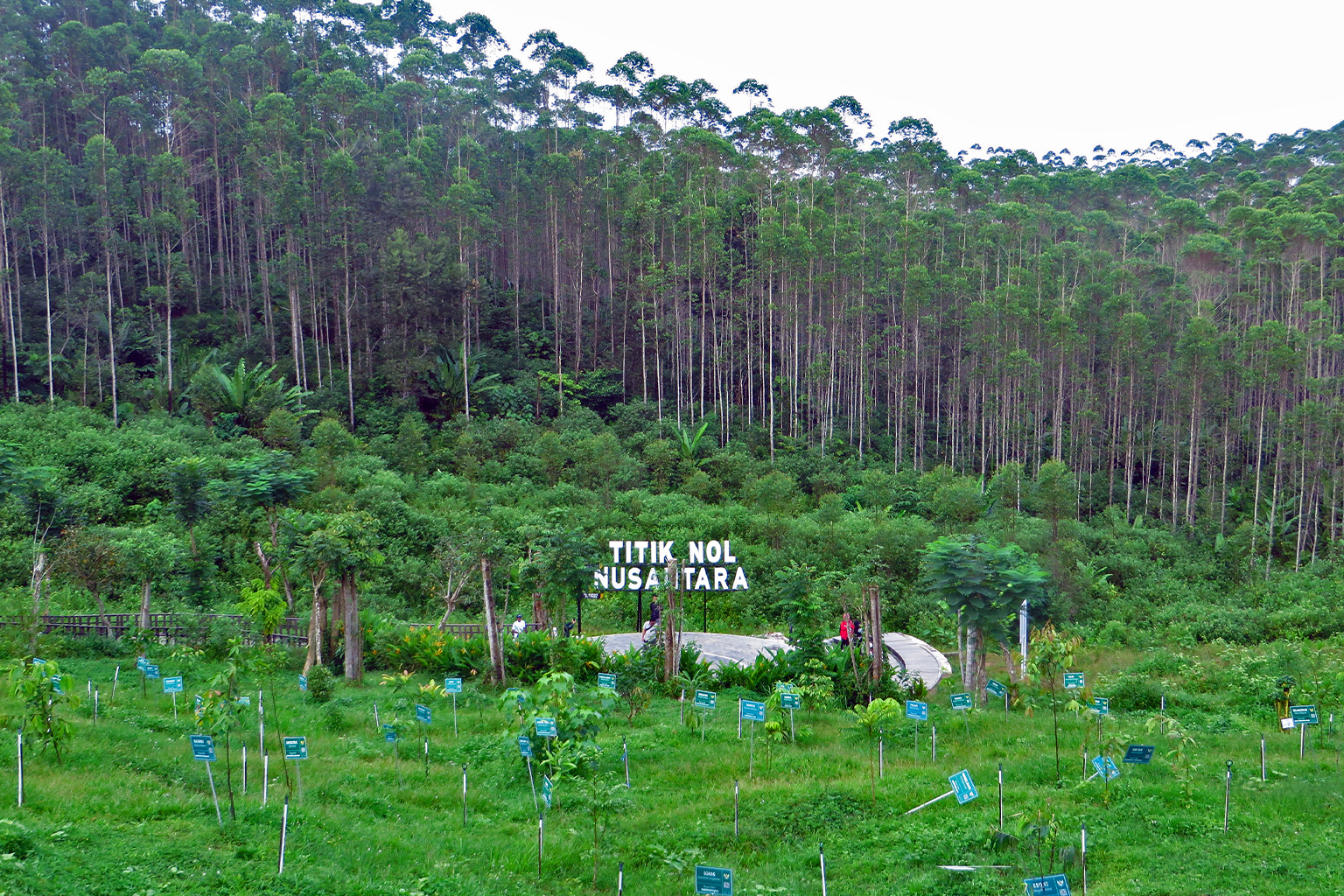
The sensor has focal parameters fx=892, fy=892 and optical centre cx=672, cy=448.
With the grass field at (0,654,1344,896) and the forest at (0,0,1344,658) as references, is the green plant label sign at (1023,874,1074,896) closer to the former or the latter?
the grass field at (0,654,1344,896)

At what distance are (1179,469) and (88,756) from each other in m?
52.3

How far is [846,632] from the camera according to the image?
59.4 feet

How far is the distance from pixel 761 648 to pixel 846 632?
3.26 metres

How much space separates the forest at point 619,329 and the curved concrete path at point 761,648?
5.76ft

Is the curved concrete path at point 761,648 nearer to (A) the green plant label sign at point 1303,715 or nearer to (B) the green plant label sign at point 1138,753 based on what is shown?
(A) the green plant label sign at point 1303,715

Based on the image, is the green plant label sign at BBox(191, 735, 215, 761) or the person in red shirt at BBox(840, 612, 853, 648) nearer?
the green plant label sign at BBox(191, 735, 215, 761)

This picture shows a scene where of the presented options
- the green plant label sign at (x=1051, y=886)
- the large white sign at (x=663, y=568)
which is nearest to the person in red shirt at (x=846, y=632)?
the large white sign at (x=663, y=568)

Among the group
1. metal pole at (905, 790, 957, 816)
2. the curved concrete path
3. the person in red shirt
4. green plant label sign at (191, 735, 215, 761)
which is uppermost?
green plant label sign at (191, 735, 215, 761)

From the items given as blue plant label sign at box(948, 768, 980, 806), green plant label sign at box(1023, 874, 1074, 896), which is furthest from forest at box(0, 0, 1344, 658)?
green plant label sign at box(1023, 874, 1074, 896)

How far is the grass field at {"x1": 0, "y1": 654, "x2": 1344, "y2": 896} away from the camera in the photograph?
314 inches

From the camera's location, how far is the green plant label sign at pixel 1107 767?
10.0 meters

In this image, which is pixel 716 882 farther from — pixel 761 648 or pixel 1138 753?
pixel 761 648

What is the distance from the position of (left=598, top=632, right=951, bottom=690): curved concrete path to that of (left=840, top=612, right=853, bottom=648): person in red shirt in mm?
217

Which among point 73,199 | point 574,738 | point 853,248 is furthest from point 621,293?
point 574,738
